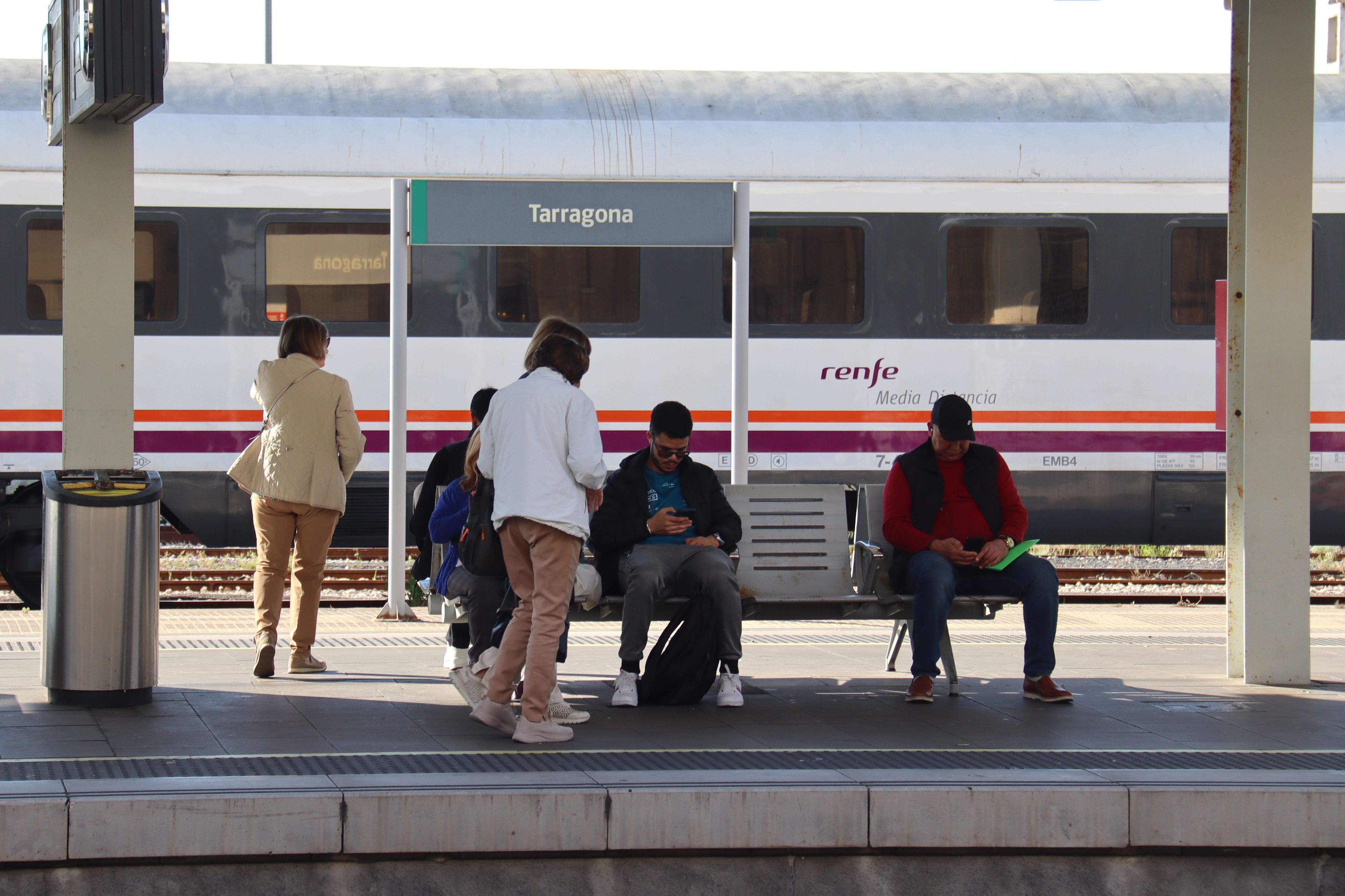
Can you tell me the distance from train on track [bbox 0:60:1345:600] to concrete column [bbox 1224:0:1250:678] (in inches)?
156

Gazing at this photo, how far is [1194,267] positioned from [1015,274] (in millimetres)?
1295

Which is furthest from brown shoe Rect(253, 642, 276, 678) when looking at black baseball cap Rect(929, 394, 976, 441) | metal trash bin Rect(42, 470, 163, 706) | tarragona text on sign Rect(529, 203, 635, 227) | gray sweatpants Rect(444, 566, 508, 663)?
tarragona text on sign Rect(529, 203, 635, 227)

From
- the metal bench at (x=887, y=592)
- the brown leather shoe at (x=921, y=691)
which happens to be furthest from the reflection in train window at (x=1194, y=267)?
the brown leather shoe at (x=921, y=691)

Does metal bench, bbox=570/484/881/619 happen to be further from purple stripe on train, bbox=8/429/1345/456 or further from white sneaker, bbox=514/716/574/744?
purple stripe on train, bbox=8/429/1345/456

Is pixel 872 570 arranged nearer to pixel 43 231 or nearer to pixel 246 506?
pixel 246 506

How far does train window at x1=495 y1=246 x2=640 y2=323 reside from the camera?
34.6 feet

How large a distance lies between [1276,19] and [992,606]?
109 inches

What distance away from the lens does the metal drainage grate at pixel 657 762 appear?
4.48 meters

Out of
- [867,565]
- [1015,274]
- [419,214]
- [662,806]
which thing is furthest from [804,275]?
[662,806]

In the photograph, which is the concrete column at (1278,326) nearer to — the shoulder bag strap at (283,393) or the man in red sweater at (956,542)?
the man in red sweater at (956,542)

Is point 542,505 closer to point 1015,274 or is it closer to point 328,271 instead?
point 328,271

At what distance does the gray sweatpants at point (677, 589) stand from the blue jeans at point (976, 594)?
756 mm

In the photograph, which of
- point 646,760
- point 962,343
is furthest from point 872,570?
point 962,343

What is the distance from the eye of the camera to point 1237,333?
21.9 feet
